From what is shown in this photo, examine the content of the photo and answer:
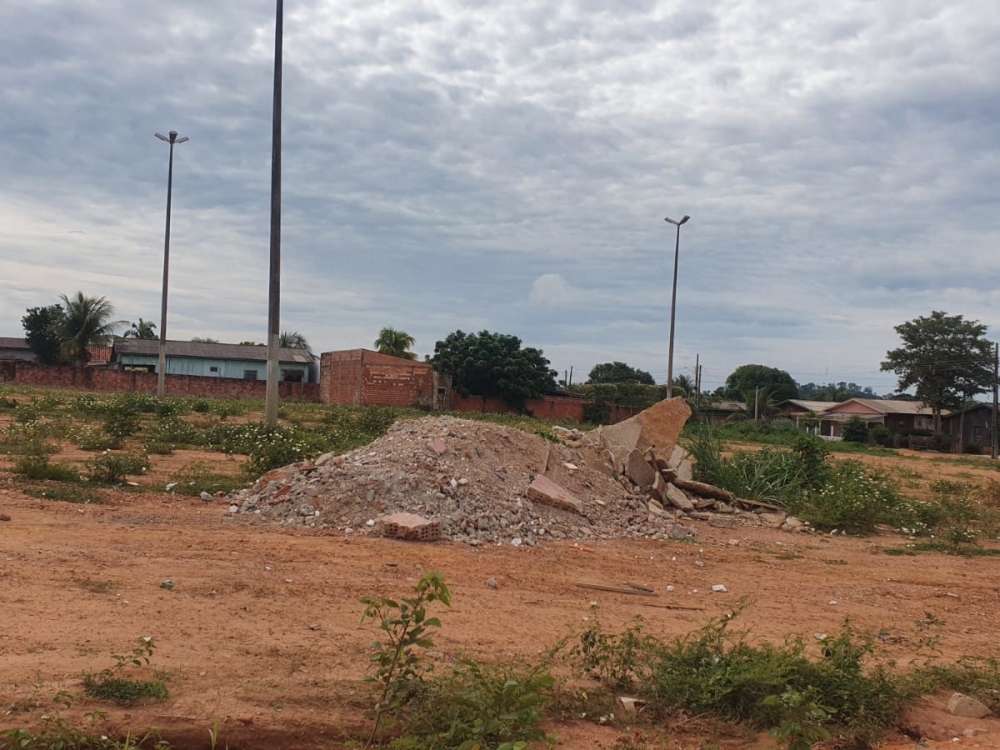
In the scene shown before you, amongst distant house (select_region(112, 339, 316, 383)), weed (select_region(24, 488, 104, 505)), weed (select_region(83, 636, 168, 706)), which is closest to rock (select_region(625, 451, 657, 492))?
weed (select_region(24, 488, 104, 505))

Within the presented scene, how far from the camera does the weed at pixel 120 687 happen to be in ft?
13.4

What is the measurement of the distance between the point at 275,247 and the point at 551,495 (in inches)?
365

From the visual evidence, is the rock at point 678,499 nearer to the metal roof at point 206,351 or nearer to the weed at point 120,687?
the weed at point 120,687

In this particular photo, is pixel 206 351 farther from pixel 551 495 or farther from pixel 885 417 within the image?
pixel 551 495

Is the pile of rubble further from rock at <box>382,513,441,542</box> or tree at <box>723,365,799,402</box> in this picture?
tree at <box>723,365,799,402</box>

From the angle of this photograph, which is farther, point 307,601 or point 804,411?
point 804,411

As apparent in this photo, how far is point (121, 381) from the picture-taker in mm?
39500

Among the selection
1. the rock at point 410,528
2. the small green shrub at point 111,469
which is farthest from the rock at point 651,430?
the small green shrub at point 111,469

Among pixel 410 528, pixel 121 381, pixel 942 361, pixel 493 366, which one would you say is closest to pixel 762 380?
pixel 942 361

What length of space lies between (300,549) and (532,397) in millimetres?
35684

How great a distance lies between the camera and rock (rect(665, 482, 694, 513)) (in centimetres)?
1277

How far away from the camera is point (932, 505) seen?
46.3ft

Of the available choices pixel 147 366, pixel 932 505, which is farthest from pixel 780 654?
pixel 147 366

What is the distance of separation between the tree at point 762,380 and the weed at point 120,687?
69362 millimetres
